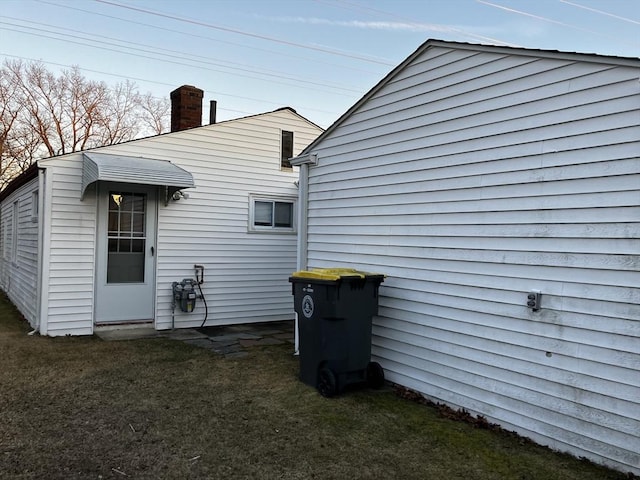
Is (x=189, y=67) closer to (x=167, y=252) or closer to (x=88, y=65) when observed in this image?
(x=88, y=65)

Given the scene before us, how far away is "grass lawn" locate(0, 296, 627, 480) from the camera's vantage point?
3266 mm

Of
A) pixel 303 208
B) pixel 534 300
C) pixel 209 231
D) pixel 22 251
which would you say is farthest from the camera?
pixel 22 251

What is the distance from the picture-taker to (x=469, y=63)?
4441mm

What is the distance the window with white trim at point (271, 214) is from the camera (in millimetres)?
9141

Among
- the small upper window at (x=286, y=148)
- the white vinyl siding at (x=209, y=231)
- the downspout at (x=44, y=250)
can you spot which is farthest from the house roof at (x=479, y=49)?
the downspout at (x=44, y=250)

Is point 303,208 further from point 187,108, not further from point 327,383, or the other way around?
point 187,108

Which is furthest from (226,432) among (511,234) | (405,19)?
(405,19)

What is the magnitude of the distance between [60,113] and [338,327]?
89.6 ft

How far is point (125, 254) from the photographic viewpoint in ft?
26.3

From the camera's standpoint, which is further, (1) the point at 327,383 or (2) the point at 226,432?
(1) the point at 327,383

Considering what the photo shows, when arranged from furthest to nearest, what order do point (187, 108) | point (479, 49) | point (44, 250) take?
1. point (187, 108)
2. point (44, 250)
3. point (479, 49)

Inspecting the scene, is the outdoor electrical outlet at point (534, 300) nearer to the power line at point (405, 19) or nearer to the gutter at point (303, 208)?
the gutter at point (303, 208)

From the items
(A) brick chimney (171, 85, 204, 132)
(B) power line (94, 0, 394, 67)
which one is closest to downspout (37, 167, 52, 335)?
(A) brick chimney (171, 85, 204, 132)

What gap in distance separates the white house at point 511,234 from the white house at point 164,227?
3.73 m
